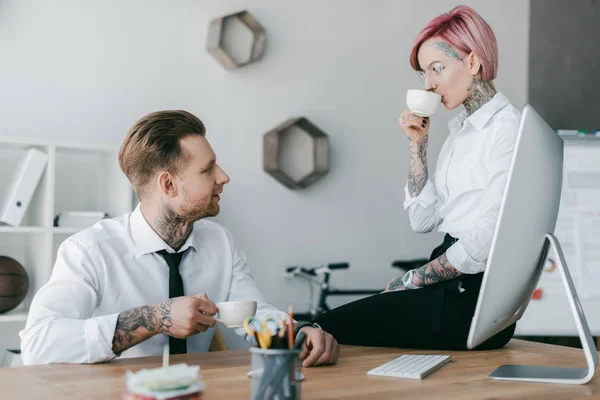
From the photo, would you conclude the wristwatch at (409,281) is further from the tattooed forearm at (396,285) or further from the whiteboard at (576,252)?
the whiteboard at (576,252)

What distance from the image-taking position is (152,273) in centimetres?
179

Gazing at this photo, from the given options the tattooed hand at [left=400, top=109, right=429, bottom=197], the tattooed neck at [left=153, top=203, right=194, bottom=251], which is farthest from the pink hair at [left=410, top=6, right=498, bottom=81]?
the tattooed neck at [left=153, top=203, right=194, bottom=251]

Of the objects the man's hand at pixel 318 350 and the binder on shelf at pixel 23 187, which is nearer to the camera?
the man's hand at pixel 318 350

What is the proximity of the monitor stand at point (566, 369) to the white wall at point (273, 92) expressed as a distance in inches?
99.0

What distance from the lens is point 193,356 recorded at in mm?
1446

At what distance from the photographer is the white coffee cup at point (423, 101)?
1.98 m

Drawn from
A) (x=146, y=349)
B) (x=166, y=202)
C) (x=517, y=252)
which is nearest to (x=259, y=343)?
(x=517, y=252)

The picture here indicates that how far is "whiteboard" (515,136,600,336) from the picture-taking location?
3602 millimetres

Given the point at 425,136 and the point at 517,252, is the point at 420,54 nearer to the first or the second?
the point at 425,136

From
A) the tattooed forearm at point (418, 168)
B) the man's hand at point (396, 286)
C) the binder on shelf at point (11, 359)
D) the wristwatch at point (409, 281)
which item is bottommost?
the binder on shelf at point (11, 359)

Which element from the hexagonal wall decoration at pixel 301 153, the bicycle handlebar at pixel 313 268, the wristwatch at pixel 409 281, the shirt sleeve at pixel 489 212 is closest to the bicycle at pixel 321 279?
the bicycle handlebar at pixel 313 268

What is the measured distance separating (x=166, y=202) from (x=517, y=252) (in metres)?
1.01

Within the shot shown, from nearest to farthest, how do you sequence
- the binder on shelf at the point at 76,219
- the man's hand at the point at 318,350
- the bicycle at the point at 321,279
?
the man's hand at the point at 318,350, the binder on shelf at the point at 76,219, the bicycle at the point at 321,279

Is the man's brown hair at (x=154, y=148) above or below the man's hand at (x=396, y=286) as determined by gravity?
above
